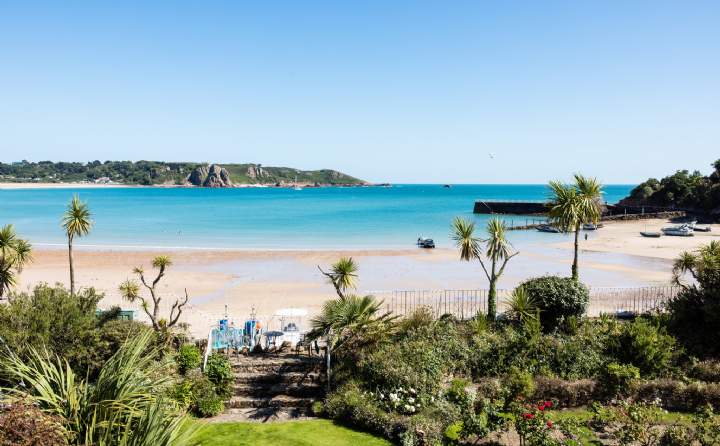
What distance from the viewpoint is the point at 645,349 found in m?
13.6

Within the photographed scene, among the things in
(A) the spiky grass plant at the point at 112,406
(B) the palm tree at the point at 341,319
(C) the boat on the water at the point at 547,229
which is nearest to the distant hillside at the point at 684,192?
(C) the boat on the water at the point at 547,229

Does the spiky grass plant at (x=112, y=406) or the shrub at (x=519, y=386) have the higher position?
the spiky grass plant at (x=112, y=406)

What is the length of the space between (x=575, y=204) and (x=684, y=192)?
90.7 meters

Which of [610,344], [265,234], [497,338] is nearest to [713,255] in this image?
[610,344]

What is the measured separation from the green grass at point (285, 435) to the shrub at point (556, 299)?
26.5 feet

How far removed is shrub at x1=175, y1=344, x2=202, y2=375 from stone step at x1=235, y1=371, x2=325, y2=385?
124 centimetres

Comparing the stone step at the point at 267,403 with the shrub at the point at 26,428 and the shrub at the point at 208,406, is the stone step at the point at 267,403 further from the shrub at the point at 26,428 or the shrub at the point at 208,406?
the shrub at the point at 26,428

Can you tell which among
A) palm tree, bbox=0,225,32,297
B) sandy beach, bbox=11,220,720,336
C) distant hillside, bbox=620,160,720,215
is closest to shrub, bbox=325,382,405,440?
sandy beach, bbox=11,220,720,336

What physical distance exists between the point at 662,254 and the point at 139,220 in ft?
248

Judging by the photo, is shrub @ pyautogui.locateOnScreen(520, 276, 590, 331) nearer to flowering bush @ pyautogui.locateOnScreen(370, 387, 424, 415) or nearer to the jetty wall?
flowering bush @ pyautogui.locateOnScreen(370, 387, 424, 415)

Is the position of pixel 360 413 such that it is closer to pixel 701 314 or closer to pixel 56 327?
pixel 56 327

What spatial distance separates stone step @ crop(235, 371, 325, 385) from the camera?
1430 cm

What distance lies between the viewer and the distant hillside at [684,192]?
273 feet

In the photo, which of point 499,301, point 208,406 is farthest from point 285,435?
point 499,301
